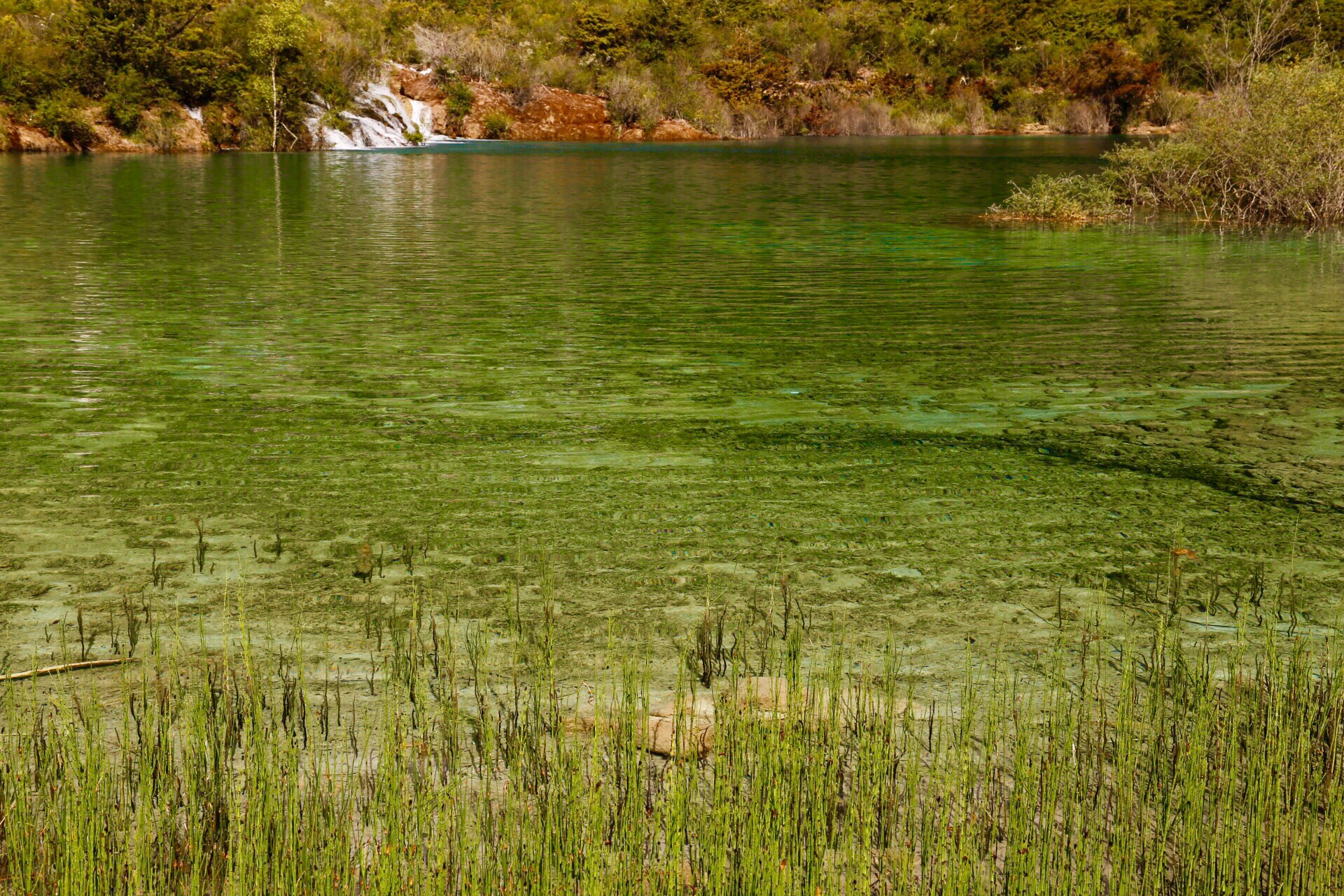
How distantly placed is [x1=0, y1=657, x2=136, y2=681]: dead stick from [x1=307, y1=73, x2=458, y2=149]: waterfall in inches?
2561

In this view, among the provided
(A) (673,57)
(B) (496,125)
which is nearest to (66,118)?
(B) (496,125)

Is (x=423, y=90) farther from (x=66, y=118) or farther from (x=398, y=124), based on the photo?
(x=66, y=118)

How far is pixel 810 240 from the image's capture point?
26469mm

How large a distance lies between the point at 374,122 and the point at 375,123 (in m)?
0.09

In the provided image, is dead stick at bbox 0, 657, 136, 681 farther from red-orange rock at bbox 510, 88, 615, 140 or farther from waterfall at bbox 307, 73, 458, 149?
red-orange rock at bbox 510, 88, 615, 140

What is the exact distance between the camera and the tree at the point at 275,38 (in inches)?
2584

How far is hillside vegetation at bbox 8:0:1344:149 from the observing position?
6316cm

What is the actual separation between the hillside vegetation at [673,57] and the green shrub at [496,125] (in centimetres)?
343

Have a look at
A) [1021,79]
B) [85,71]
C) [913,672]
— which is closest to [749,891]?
[913,672]

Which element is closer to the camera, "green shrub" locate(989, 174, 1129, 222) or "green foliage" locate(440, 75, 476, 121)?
"green shrub" locate(989, 174, 1129, 222)

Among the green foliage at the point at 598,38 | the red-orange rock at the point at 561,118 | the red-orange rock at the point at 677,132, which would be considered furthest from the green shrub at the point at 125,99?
the green foliage at the point at 598,38

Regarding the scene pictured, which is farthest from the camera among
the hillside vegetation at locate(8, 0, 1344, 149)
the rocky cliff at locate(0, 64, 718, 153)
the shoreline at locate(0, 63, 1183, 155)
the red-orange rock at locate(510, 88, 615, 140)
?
the red-orange rock at locate(510, 88, 615, 140)

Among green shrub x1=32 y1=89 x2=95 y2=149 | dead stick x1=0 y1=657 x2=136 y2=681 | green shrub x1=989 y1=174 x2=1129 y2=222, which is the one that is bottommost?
dead stick x1=0 y1=657 x2=136 y2=681

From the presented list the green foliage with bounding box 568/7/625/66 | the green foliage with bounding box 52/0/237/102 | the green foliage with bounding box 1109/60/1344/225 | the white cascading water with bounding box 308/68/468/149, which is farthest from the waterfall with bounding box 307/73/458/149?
the green foliage with bounding box 1109/60/1344/225
